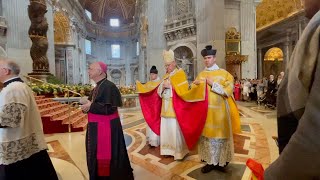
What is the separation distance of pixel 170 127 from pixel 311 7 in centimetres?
389

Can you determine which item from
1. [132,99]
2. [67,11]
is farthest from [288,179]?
[67,11]

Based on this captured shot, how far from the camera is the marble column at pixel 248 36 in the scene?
16.3 meters

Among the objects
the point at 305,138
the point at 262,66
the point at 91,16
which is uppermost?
the point at 91,16

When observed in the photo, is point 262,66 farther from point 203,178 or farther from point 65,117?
point 203,178

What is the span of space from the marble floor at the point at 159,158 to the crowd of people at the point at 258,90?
15.5ft

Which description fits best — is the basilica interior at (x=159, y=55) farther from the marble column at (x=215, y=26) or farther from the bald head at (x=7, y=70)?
the bald head at (x=7, y=70)

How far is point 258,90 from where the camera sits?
13.4m

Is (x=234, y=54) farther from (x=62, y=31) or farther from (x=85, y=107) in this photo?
(x=62, y=31)

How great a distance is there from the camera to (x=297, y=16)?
2019 cm

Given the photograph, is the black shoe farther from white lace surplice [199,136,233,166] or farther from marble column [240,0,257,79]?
marble column [240,0,257,79]

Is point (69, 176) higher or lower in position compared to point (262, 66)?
lower

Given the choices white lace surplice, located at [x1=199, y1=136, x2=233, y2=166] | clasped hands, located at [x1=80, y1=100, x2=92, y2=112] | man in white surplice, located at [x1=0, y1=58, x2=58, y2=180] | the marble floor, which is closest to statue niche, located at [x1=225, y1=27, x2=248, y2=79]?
the marble floor

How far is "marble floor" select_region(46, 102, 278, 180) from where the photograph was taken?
394cm

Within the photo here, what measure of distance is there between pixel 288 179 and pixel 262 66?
28242 millimetres
